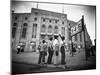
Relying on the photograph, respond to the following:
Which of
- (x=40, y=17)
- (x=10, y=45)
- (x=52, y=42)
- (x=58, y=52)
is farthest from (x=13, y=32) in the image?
(x=58, y=52)

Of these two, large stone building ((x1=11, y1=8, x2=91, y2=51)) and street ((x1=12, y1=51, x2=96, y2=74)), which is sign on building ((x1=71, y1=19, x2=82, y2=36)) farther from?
street ((x1=12, y1=51, x2=96, y2=74))

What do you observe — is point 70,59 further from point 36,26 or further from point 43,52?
point 36,26

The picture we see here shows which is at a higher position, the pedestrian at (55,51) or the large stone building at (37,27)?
the large stone building at (37,27)

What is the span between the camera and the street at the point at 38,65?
2.01 m

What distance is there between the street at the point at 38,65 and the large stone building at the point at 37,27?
136mm

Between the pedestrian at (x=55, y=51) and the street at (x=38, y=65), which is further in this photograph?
the pedestrian at (x=55, y=51)

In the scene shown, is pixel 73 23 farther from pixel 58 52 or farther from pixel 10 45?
pixel 10 45

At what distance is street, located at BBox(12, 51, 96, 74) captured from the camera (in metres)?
2.01

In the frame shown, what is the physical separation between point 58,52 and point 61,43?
0.53 ft

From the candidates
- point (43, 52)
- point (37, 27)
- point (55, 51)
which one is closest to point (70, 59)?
point (55, 51)

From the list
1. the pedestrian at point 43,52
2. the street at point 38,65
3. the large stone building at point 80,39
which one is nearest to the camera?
the street at point 38,65

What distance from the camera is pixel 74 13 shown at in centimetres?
229

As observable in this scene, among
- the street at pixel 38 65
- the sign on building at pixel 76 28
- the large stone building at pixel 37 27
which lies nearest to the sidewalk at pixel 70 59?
the street at pixel 38 65

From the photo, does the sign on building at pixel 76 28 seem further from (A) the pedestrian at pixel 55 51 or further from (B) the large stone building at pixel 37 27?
(A) the pedestrian at pixel 55 51
